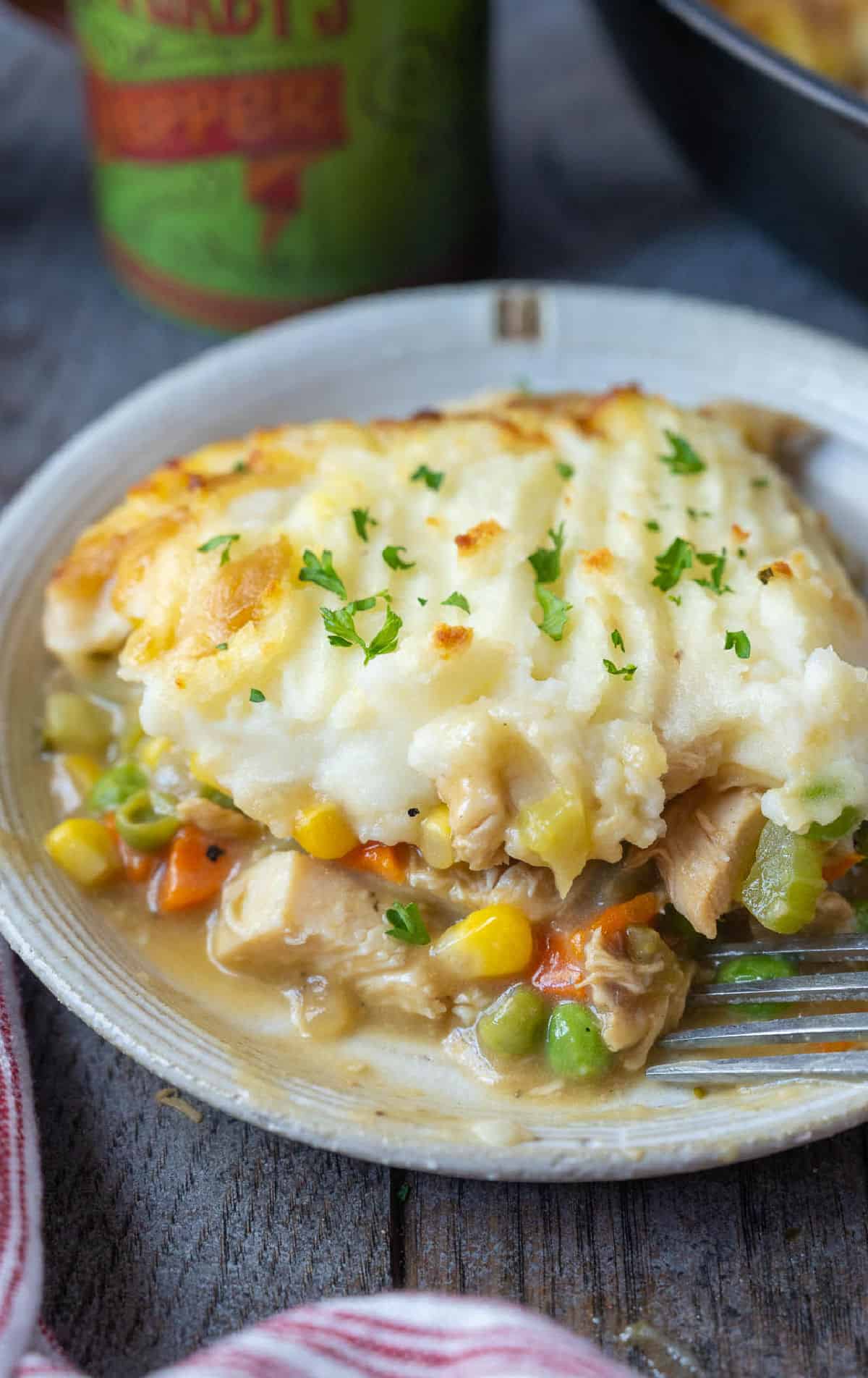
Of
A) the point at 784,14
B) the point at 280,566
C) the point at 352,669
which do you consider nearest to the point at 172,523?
the point at 280,566

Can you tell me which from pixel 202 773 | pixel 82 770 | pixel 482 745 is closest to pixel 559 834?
pixel 482 745

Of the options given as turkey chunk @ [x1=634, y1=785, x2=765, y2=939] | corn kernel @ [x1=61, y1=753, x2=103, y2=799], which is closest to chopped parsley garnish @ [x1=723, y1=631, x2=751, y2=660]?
turkey chunk @ [x1=634, y1=785, x2=765, y2=939]

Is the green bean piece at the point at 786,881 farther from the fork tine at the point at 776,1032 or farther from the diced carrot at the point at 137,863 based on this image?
the diced carrot at the point at 137,863

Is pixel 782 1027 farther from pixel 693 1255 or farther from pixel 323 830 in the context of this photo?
pixel 323 830

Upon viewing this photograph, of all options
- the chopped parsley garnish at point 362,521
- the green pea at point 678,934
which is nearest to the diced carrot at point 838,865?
the green pea at point 678,934

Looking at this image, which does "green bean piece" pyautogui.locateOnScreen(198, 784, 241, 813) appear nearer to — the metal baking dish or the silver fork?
the silver fork

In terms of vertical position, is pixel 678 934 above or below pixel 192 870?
above

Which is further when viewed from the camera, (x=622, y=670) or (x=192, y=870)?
(x=192, y=870)
